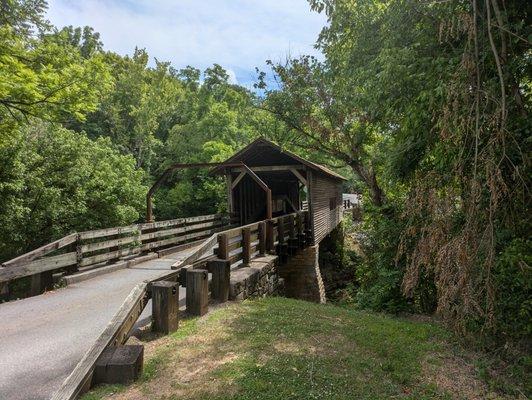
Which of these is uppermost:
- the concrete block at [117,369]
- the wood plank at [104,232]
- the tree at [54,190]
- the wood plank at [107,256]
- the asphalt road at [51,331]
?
the tree at [54,190]

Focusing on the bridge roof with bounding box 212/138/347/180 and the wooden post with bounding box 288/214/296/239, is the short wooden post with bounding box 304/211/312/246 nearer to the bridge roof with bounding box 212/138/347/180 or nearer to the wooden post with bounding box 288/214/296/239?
the wooden post with bounding box 288/214/296/239

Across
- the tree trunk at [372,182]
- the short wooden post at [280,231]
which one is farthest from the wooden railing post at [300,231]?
the tree trunk at [372,182]

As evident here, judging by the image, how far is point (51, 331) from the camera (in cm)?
488

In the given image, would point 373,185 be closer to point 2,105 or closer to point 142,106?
point 2,105

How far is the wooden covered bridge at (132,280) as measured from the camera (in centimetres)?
377

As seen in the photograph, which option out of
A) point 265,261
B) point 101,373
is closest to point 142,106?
point 265,261

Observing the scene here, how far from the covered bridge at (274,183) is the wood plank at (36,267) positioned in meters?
5.75

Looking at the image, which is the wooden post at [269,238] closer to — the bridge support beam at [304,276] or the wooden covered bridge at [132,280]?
the wooden covered bridge at [132,280]

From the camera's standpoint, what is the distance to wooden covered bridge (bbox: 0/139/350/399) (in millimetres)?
3771

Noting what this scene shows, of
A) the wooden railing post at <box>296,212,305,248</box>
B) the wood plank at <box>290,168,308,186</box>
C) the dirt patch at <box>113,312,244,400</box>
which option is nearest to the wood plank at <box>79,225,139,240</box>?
the dirt patch at <box>113,312,244,400</box>

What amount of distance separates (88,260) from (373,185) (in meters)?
9.98

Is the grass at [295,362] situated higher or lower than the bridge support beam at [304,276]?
higher

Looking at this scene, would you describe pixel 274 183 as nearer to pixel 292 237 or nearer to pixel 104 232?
pixel 292 237

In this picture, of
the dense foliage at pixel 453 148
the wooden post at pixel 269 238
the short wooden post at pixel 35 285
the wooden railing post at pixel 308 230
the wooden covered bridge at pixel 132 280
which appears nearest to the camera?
the dense foliage at pixel 453 148
